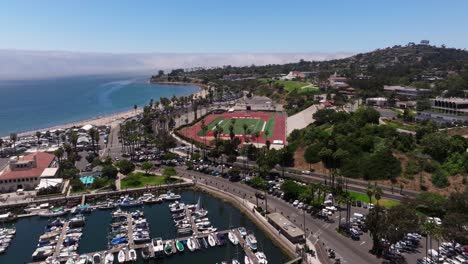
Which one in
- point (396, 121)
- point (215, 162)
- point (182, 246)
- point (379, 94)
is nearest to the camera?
point (182, 246)

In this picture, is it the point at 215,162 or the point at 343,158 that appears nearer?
the point at 343,158

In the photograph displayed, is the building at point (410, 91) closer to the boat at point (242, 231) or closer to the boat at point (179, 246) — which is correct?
the boat at point (242, 231)

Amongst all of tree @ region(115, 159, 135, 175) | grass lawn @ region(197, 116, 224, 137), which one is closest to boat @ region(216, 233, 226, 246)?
tree @ region(115, 159, 135, 175)

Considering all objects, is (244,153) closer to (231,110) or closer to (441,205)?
(441,205)

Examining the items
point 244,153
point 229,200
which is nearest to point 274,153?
point 244,153

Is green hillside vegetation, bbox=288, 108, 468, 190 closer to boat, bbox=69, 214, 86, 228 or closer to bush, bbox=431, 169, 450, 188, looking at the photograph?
bush, bbox=431, 169, 450, 188
